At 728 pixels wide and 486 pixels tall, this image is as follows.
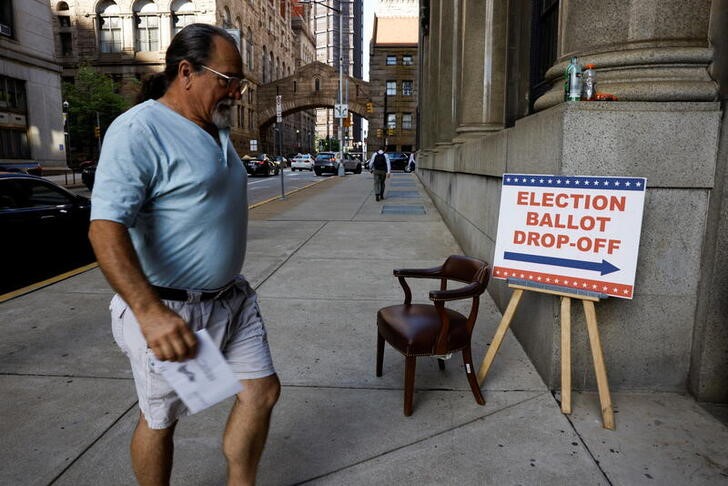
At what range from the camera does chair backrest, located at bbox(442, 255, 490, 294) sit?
11.6ft

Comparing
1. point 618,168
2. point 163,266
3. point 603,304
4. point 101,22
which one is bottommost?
point 603,304

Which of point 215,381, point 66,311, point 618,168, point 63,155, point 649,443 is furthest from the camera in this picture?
point 63,155

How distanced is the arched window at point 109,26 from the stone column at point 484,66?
57870 millimetres

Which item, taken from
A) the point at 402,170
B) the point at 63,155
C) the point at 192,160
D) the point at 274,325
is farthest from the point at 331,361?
the point at 402,170

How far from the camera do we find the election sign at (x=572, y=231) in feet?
10.8

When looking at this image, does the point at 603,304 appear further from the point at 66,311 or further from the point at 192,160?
the point at 66,311

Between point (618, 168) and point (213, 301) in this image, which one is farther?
point (618, 168)

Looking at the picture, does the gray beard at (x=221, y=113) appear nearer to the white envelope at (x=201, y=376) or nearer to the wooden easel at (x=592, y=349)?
the white envelope at (x=201, y=376)

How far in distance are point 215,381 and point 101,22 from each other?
6554 centimetres

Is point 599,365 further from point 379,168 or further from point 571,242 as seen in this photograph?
point 379,168

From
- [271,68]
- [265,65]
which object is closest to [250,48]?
[265,65]

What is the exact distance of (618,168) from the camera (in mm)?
3615

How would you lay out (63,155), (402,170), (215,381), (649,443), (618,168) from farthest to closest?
(402,170) < (63,155) < (618,168) < (649,443) < (215,381)

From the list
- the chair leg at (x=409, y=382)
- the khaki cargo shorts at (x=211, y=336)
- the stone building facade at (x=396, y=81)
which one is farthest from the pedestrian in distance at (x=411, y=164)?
the khaki cargo shorts at (x=211, y=336)
